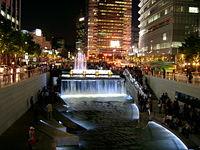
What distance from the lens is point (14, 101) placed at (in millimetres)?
20188

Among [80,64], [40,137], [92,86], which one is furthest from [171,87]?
[80,64]

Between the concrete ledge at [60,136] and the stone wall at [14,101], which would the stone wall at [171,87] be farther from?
the stone wall at [14,101]

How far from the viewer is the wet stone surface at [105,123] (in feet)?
59.4

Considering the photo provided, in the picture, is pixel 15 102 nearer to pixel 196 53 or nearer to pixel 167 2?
pixel 196 53

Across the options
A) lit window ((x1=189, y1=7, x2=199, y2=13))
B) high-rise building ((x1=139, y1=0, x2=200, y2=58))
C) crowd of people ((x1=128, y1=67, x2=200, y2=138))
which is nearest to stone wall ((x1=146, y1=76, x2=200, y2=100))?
crowd of people ((x1=128, y1=67, x2=200, y2=138))

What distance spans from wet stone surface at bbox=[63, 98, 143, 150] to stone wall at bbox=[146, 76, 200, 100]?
460 cm

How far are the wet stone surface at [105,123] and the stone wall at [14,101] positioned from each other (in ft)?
14.5

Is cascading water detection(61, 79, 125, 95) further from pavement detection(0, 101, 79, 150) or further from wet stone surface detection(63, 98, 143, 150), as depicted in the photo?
pavement detection(0, 101, 79, 150)

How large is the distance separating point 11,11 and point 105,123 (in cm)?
8405

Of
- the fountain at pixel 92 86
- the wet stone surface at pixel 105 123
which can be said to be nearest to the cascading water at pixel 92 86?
the fountain at pixel 92 86

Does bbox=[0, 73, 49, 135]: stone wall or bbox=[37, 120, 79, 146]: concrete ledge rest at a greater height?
bbox=[0, 73, 49, 135]: stone wall

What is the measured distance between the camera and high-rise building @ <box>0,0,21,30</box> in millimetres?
84950

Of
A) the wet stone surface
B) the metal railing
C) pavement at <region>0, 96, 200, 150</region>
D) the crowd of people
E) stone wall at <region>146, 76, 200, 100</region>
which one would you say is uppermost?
the metal railing

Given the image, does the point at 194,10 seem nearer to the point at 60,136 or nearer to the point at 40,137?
the point at 60,136
